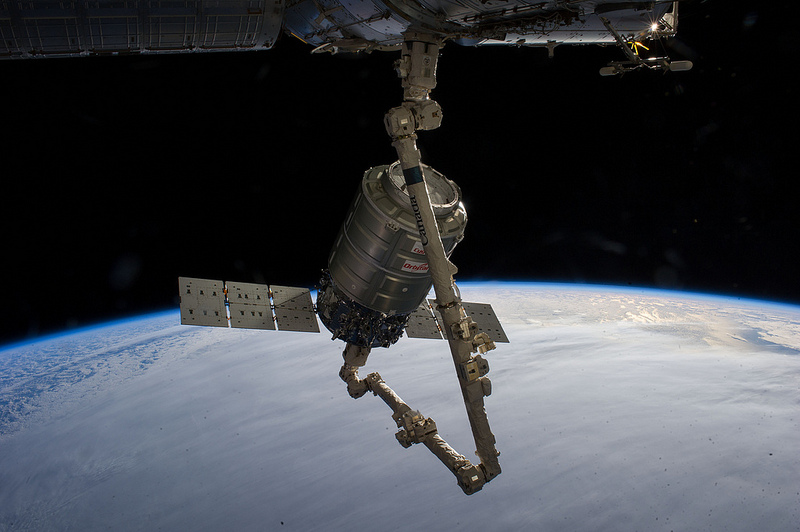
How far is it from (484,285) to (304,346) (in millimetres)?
17349

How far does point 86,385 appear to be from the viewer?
13.2 metres

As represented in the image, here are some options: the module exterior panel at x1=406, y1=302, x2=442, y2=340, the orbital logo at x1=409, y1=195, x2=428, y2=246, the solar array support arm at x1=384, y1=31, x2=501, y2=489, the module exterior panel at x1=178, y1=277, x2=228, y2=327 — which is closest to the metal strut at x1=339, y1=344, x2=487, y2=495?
the solar array support arm at x1=384, y1=31, x2=501, y2=489

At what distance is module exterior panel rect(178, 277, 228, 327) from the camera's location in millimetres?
5176

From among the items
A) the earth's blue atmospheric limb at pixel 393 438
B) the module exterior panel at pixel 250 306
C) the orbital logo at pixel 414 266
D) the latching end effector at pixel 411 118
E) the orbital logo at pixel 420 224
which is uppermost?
the latching end effector at pixel 411 118

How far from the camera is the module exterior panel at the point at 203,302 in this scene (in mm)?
5176

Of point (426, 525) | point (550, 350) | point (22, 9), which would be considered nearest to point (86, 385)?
point (426, 525)

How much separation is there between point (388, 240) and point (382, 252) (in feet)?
0.61

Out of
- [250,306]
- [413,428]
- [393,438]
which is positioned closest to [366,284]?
[250,306]

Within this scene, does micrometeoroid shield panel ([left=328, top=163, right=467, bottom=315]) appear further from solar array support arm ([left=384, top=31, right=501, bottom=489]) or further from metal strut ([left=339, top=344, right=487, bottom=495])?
metal strut ([left=339, top=344, right=487, bottom=495])

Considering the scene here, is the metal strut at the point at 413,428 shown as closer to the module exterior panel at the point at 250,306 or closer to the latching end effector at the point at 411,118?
the module exterior panel at the point at 250,306

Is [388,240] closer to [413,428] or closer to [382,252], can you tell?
[382,252]

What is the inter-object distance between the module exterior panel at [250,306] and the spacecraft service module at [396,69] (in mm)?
16

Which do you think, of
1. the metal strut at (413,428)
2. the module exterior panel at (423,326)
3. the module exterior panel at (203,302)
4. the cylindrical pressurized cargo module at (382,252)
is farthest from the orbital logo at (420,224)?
the module exterior panel at (203,302)

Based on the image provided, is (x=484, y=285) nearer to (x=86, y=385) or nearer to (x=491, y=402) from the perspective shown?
(x=491, y=402)
